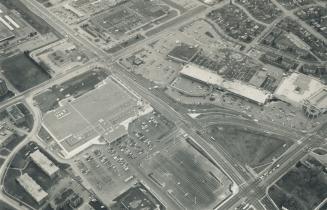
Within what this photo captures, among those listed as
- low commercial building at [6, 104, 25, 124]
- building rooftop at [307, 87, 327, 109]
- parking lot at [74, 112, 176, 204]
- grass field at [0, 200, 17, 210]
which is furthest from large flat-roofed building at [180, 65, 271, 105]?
grass field at [0, 200, 17, 210]

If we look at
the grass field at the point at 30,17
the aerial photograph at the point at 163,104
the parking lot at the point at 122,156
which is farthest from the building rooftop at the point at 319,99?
the grass field at the point at 30,17

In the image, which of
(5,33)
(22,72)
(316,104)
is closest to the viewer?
(316,104)

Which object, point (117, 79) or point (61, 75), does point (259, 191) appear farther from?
point (61, 75)

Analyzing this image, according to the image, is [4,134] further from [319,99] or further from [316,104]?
[319,99]

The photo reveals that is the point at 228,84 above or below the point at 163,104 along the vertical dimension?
above

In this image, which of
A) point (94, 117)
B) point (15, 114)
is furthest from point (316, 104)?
point (15, 114)

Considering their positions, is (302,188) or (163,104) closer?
(302,188)

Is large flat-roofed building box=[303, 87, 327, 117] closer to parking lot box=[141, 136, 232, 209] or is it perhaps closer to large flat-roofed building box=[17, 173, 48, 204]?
parking lot box=[141, 136, 232, 209]
